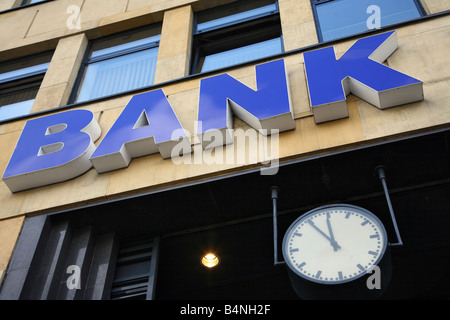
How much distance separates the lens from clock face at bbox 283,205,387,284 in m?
6.55

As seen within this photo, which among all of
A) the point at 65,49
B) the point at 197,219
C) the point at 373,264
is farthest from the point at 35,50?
the point at 373,264

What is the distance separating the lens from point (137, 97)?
957 cm

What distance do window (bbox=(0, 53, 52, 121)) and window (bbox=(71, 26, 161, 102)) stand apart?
1.26 meters

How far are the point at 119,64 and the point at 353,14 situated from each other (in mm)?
5128

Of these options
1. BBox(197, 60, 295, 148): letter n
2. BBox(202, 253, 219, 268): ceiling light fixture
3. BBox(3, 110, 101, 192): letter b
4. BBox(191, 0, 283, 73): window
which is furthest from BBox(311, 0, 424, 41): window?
BBox(3, 110, 101, 192): letter b

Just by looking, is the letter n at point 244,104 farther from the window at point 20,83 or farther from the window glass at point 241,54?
the window at point 20,83

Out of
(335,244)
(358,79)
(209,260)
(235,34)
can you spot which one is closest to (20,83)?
(235,34)

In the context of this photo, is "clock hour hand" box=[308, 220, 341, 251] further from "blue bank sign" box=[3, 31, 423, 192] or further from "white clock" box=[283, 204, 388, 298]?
"blue bank sign" box=[3, 31, 423, 192]

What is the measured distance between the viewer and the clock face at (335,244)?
6555 millimetres

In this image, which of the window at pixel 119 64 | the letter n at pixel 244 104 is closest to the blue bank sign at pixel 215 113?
the letter n at pixel 244 104

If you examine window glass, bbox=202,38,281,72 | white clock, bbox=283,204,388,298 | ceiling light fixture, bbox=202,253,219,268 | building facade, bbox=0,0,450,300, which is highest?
window glass, bbox=202,38,281,72

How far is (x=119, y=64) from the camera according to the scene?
39.6 ft

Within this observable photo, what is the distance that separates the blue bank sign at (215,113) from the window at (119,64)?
6.34ft
